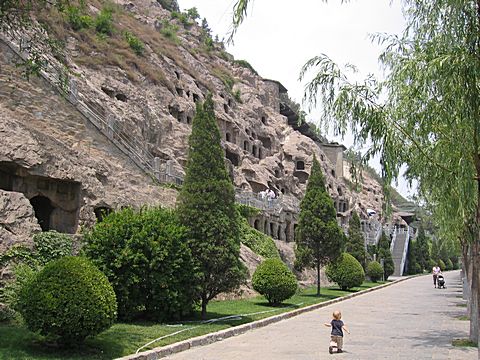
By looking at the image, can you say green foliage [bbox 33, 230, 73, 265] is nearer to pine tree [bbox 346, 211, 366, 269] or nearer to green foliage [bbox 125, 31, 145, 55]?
green foliage [bbox 125, 31, 145, 55]

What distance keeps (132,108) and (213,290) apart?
63.7 ft

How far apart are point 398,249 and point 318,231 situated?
40930mm

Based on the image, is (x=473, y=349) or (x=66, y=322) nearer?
(x=66, y=322)

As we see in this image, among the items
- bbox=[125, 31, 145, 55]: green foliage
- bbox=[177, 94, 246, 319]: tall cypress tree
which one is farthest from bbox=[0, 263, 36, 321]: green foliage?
bbox=[125, 31, 145, 55]: green foliage

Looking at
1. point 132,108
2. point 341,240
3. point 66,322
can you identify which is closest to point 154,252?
point 66,322

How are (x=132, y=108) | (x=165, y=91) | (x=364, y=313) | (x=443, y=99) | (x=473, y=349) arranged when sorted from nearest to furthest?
(x=443, y=99)
(x=473, y=349)
(x=364, y=313)
(x=132, y=108)
(x=165, y=91)

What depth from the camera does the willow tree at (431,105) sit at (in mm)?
8062

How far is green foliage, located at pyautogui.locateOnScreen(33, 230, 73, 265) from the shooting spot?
12.6 meters

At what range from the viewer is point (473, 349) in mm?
11188

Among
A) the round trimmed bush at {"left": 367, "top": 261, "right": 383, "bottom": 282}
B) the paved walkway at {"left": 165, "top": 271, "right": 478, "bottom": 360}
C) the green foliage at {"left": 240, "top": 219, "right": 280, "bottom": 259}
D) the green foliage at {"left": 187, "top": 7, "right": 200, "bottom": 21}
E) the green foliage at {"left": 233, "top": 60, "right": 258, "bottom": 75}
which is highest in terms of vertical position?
the green foliage at {"left": 187, "top": 7, "right": 200, "bottom": 21}

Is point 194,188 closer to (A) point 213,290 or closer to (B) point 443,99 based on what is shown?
(A) point 213,290

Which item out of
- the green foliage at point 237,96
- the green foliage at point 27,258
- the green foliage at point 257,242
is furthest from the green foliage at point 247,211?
the green foliage at point 237,96

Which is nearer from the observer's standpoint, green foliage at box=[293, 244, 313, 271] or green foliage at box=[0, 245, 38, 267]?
green foliage at box=[0, 245, 38, 267]

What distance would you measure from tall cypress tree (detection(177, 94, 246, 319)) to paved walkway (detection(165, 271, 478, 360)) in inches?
70.5
